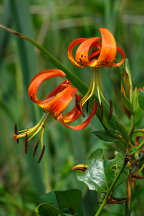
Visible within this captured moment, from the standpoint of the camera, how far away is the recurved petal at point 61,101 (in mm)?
551

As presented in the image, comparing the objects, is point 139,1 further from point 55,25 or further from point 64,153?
point 64,153

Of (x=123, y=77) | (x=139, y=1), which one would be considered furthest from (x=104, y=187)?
(x=139, y=1)

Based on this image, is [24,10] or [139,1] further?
[139,1]

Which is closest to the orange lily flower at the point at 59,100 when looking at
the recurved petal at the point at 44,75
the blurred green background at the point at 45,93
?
the recurved petal at the point at 44,75

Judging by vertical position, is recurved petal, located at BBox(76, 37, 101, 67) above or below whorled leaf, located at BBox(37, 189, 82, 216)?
above

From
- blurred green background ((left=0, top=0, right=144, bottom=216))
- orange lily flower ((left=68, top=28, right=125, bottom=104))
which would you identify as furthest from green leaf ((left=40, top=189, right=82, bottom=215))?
blurred green background ((left=0, top=0, right=144, bottom=216))

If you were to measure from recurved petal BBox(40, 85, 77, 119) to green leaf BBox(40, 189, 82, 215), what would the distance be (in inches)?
3.8

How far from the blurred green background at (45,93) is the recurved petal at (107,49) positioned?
12.0 inches

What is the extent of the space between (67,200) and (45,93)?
138 cm

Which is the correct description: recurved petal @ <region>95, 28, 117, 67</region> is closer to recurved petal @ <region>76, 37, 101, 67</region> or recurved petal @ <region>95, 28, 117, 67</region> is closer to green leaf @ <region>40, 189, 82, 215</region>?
recurved petal @ <region>76, 37, 101, 67</region>

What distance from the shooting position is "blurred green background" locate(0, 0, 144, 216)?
111cm

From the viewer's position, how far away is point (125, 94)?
600 mm

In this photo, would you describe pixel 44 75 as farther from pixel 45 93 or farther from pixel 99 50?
pixel 45 93

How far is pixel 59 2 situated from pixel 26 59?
1.12m
